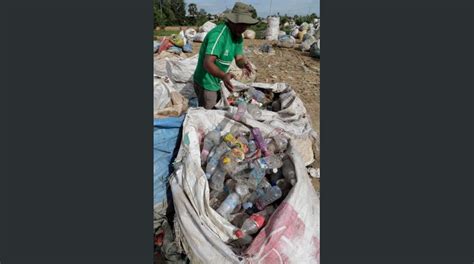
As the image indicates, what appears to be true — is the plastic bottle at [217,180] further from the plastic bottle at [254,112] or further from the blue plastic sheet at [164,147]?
the plastic bottle at [254,112]

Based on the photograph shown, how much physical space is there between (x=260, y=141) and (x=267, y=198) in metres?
0.47

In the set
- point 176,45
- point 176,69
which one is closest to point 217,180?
point 176,69

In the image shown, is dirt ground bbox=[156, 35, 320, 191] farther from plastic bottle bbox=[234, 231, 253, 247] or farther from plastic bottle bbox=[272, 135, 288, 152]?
plastic bottle bbox=[234, 231, 253, 247]

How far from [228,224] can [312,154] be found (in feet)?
4.16

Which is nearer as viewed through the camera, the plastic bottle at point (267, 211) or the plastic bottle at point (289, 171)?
the plastic bottle at point (267, 211)

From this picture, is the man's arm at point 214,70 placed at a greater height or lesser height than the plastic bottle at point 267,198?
greater

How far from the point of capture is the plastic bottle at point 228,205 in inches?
79.4

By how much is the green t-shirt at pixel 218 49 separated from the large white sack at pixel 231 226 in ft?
2.52

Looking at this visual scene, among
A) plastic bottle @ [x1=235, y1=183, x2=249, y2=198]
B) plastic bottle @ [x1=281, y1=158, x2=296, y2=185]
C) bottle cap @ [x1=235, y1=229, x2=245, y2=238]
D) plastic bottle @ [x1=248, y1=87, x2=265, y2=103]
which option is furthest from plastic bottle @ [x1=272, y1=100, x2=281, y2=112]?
bottle cap @ [x1=235, y1=229, x2=245, y2=238]

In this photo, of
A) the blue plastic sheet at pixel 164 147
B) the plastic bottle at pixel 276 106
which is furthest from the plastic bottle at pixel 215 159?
the plastic bottle at pixel 276 106

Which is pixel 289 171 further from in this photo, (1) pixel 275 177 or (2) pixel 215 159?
(2) pixel 215 159

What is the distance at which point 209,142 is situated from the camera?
7.66 ft

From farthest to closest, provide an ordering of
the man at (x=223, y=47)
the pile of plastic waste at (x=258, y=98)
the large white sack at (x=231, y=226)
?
1. the pile of plastic waste at (x=258, y=98)
2. the man at (x=223, y=47)
3. the large white sack at (x=231, y=226)

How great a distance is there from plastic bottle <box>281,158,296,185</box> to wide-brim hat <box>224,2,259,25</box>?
946 millimetres
